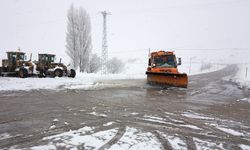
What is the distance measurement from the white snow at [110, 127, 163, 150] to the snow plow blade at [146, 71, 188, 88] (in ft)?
33.6

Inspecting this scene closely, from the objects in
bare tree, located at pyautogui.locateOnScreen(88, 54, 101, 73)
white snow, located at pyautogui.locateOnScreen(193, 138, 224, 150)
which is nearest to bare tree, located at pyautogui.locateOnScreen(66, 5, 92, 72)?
bare tree, located at pyautogui.locateOnScreen(88, 54, 101, 73)

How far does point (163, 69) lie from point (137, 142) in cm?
1231

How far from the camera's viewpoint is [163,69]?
54.9ft

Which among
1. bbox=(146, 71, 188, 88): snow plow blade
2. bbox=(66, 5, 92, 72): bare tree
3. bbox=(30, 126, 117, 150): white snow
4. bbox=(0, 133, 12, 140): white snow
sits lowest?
bbox=(30, 126, 117, 150): white snow

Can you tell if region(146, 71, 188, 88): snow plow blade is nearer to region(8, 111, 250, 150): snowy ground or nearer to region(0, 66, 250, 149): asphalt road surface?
region(0, 66, 250, 149): asphalt road surface

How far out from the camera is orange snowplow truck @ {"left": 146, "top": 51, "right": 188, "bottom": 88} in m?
15.6

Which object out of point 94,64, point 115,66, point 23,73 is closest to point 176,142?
point 23,73

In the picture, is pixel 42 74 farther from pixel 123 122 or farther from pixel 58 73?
pixel 123 122

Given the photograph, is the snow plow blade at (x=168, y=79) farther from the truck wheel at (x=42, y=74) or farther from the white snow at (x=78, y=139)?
the white snow at (x=78, y=139)

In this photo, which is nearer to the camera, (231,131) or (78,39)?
(231,131)

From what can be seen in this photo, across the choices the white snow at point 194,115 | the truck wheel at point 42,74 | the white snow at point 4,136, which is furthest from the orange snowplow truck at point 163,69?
the white snow at point 4,136

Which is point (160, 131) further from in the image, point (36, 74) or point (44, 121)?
point (36, 74)

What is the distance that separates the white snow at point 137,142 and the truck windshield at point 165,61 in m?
12.0

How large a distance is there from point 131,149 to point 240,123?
4.06 metres
